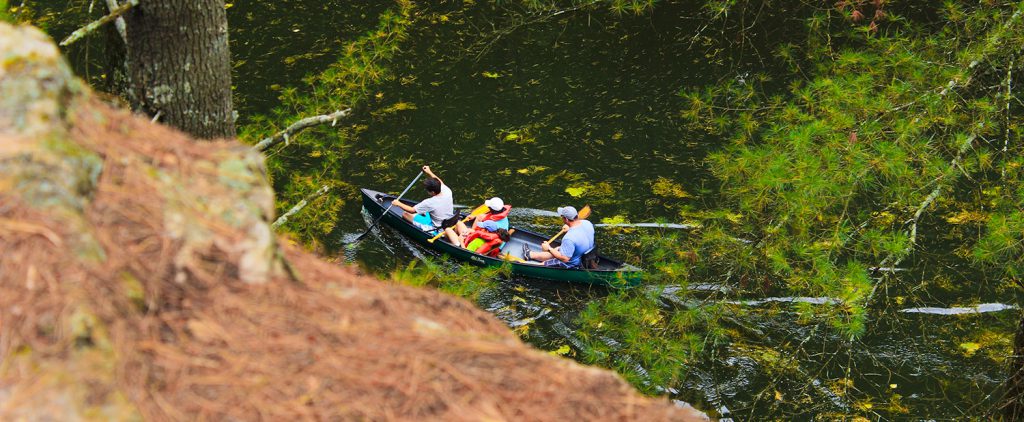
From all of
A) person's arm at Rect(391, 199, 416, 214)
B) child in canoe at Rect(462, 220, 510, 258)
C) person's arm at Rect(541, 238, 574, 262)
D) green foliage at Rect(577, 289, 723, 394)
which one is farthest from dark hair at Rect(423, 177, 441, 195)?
green foliage at Rect(577, 289, 723, 394)

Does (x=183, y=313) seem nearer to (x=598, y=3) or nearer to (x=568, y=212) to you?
(x=568, y=212)

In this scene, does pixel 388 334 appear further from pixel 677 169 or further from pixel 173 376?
pixel 677 169

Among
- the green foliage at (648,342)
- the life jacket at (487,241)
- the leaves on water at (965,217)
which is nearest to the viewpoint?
the green foliage at (648,342)

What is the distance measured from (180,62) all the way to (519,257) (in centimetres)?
592

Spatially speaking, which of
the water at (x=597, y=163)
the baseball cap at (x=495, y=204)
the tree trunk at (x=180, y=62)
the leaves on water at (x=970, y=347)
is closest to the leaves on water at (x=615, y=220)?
the water at (x=597, y=163)

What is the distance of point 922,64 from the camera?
6836mm

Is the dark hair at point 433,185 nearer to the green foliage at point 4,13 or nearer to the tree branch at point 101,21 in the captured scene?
the green foliage at point 4,13

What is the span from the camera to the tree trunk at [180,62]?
4.36 m

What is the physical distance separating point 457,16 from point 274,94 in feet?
11.6

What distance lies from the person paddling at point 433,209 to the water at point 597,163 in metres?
0.37

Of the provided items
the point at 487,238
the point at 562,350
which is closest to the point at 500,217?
the point at 487,238

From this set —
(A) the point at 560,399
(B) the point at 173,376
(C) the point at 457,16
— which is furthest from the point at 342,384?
(C) the point at 457,16

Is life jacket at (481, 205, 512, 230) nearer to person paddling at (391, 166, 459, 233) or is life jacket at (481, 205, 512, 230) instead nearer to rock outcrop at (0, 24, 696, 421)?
person paddling at (391, 166, 459, 233)

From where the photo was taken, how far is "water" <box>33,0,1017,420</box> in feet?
26.1
